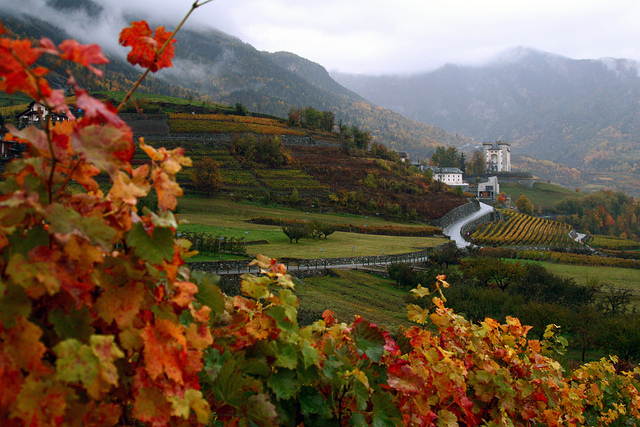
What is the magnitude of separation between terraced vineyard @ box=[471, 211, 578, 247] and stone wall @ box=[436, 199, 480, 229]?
3.81 meters

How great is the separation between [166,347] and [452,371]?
155cm

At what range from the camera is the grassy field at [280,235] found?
26484 millimetres

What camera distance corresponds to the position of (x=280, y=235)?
31.5 meters

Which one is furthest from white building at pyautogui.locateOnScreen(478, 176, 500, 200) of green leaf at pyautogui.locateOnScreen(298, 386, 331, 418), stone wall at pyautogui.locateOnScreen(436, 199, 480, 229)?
green leaf at pyautogui.locateOnScreen(298, 386, 331, 418)

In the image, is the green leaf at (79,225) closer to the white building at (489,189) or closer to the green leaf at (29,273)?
the green leaf at (29,273)

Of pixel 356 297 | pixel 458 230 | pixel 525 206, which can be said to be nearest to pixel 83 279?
pixel 356 297

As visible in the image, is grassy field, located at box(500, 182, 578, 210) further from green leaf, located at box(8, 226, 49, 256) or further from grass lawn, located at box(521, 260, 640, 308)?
green leaf, located at box(8, 226, 49, 256)

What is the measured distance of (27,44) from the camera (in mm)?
806

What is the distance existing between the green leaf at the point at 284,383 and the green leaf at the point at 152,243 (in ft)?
2.40

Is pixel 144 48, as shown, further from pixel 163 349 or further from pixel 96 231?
pixel 163 349

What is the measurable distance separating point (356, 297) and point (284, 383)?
57.2ft

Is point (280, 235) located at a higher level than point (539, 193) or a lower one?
lower

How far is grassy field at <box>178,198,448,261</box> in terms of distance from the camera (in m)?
26.5

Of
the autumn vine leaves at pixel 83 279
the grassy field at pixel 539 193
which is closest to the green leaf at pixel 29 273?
the autumn vine leaves at pixel 83 279
